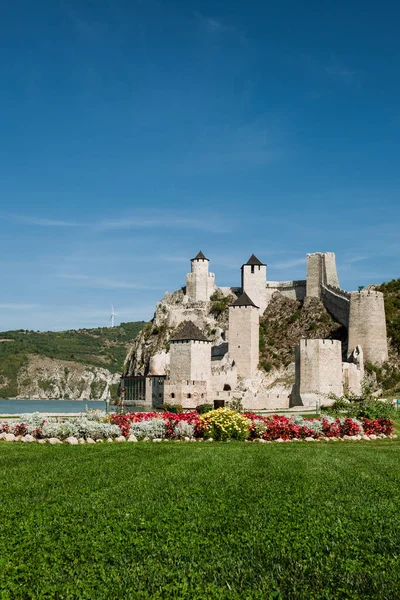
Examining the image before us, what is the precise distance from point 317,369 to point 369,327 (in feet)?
43.4

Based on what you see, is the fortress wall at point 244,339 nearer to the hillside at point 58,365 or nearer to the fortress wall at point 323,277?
the fortress wall at point 323,277

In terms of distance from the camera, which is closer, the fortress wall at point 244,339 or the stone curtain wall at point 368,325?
the stone curtain wall at point 368,325

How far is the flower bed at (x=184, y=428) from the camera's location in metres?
15.0

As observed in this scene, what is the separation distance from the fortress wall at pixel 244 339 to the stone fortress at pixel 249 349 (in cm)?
9

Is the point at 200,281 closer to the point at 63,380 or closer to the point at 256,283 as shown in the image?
the point at 256,283

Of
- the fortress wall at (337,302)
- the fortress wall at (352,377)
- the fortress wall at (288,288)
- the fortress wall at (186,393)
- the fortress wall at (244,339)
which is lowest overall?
the fortress wall at (186,393)

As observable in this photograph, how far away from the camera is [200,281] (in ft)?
229

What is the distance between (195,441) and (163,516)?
28.3 ft

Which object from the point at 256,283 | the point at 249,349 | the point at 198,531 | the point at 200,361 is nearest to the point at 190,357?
the point at 200,361

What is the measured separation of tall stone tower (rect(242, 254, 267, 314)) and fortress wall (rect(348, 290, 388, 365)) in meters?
16.7

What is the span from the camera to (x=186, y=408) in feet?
148

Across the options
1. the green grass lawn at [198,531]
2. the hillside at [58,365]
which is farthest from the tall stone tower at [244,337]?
the hillside at [58,365]

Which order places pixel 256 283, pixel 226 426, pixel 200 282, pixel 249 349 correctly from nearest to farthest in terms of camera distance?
pixel 226 426 → pixel 249 349 → pixel 256 283 → pixel 200 282

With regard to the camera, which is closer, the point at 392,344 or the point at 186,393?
the point at 186,393
